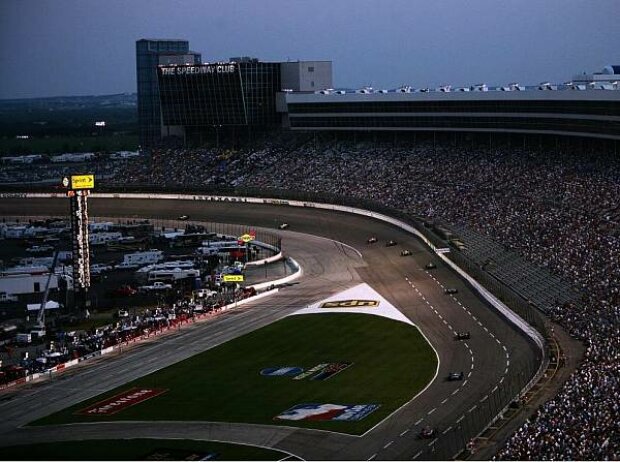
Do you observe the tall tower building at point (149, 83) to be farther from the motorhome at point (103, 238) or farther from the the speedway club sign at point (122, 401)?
the the speedway club sign at point (122, 401)

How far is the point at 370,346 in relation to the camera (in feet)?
190

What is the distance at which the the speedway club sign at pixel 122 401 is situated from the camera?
48250mm

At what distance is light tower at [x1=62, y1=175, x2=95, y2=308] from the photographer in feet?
238

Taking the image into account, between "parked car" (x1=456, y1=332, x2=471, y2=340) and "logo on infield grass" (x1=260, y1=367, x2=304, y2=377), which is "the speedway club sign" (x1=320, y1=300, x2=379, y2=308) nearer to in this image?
"parked car" (x1=456, y1=332, x2=471, y2=340)

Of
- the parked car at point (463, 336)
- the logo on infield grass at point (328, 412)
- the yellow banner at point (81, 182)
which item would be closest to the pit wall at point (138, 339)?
the yellow banner at point (81, 182)

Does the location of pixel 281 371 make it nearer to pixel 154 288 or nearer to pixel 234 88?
pixel 154 288

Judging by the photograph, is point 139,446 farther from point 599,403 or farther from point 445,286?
point 445,286

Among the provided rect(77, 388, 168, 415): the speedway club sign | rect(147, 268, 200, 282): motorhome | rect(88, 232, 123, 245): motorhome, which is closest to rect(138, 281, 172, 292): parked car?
rect(147, 268, 200, 282): motorhome

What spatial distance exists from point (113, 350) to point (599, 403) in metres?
29.8

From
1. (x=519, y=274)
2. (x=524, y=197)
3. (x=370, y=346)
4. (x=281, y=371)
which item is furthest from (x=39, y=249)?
(x=281, y=371)

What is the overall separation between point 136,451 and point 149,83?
113986mm

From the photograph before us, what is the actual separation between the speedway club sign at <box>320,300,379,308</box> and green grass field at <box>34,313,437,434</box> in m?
2.58

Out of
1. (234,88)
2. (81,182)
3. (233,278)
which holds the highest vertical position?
(234,88)

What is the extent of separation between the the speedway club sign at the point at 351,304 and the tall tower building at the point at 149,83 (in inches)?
2912
